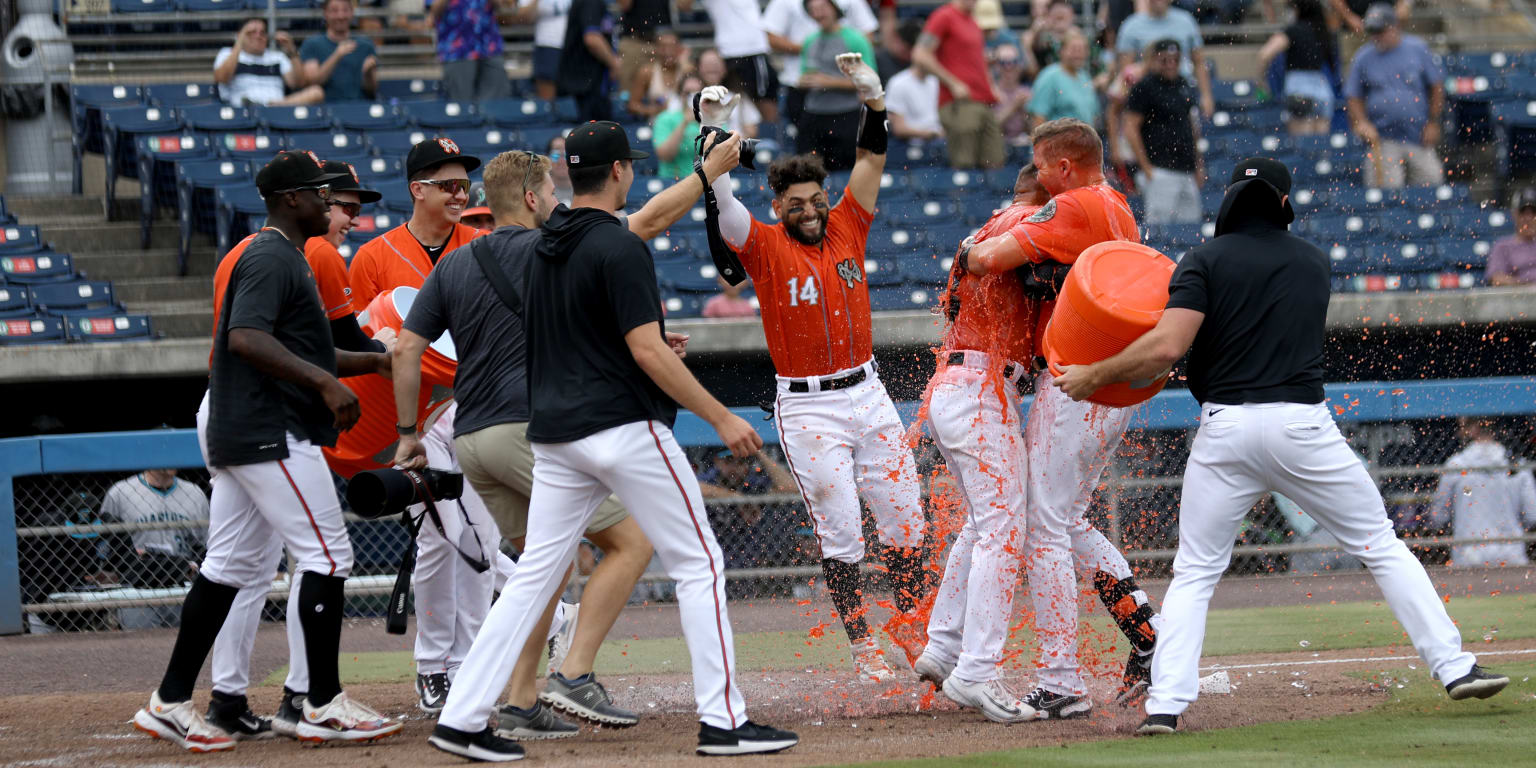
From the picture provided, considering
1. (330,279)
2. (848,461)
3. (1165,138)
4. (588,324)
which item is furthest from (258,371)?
(1165,138)

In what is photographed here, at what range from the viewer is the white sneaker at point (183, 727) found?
18.1 ft

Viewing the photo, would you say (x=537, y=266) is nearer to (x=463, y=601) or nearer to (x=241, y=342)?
(x=241, y=342)

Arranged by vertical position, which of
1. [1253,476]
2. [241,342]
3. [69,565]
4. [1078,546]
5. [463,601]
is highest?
[241,342]

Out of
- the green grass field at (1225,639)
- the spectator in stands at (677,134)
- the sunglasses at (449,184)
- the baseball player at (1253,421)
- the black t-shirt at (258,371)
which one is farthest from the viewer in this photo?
the spectator in stands at (677,134)

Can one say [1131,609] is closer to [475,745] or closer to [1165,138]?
[475,745]

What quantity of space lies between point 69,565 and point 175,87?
587cm

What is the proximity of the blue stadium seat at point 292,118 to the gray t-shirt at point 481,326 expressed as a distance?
8335 millimetres

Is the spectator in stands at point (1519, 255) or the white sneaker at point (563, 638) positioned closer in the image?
the white sneaker at point (563, 638)

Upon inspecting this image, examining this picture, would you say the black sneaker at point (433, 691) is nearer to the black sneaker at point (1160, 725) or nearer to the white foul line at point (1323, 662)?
the black sneaker at point (1160, 725)

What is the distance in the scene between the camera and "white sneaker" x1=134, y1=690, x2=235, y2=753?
218 inches

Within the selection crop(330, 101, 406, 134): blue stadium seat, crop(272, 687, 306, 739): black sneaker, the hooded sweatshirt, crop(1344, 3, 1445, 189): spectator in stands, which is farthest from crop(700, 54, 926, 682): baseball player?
crop(1344, 3, 1445, 189): spectator in stands

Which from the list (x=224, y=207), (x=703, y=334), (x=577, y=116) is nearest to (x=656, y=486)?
(x=703, y=334)

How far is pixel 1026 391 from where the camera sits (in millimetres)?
6090

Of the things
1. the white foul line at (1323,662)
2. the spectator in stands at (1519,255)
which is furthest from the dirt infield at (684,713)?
the spectator in stands at (1519,255)
